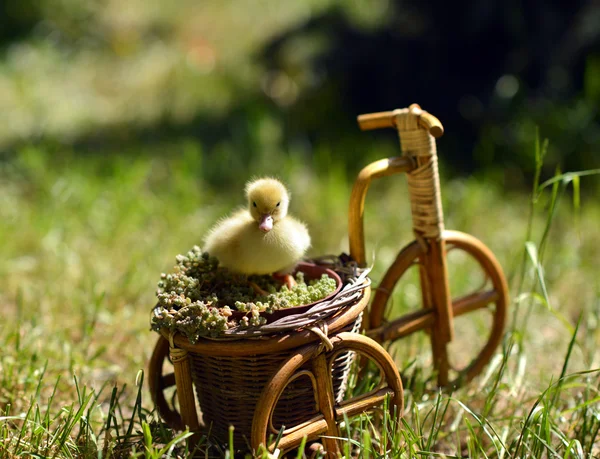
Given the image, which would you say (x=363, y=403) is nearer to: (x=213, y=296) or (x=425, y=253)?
(x=213, y=296)

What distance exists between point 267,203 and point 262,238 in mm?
103

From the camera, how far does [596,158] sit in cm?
473

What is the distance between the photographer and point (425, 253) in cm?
253

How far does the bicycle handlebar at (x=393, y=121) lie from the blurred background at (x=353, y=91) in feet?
6.15

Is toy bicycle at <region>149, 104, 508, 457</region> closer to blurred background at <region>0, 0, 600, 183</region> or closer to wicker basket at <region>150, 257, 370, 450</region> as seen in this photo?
wicker basket at <region>150, 257, 370, 450</region>

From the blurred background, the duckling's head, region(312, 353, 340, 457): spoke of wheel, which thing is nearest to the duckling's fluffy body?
the duckling's head

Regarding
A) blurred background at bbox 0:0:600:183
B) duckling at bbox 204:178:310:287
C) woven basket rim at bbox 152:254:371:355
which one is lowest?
woven basket rim at bbox 152:254:371:355

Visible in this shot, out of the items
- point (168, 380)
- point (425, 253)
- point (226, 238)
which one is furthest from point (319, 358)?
point (425, 253)

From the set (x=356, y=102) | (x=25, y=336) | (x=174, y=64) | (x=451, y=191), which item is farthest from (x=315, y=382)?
(x=174, y=64)

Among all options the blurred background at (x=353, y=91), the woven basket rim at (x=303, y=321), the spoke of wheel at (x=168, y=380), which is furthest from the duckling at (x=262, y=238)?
the blurred background at (x=353, y=91)

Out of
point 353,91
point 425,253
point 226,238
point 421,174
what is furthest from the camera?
point 353,91

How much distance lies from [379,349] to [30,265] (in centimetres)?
220

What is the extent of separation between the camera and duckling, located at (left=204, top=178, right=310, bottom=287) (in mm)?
2088

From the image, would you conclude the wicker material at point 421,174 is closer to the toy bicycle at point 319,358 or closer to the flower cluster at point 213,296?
the toy bicycle at point 319,358
